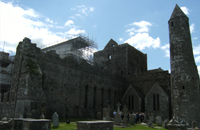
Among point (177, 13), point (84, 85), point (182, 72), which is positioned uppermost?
point (177, 13)

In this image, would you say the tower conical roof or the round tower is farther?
the tower conical roof

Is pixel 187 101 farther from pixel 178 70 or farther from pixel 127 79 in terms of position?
pixel 127 79

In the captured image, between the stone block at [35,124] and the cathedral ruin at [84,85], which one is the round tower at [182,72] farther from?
the stone block at [35,124]

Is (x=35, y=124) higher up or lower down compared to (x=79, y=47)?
lower down

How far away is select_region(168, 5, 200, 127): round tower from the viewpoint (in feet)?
62.7

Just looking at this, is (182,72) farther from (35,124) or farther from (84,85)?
(35,124)

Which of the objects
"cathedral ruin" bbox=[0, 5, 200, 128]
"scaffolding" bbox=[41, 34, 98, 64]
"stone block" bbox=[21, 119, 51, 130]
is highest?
"scaffolding" bbox=[41, 34, 98, 64]

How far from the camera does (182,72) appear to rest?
20.2 metres

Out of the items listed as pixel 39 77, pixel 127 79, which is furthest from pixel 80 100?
pixel 127 79

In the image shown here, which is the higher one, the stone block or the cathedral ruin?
the cathedral ruin

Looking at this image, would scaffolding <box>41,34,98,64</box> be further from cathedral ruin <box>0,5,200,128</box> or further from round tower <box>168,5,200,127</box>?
round tower <box>168,5,200,127</box>

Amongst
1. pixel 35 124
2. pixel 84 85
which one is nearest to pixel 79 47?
pixel 84 85

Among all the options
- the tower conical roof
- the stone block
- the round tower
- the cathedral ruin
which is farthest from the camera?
the tower conical roof

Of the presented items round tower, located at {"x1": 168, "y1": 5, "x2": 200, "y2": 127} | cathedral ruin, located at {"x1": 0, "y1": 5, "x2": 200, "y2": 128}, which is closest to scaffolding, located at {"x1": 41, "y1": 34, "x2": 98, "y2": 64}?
cathedral ruin, located at {"x1": 0, "y1": 5, "x2": 200, "y2": 128}
